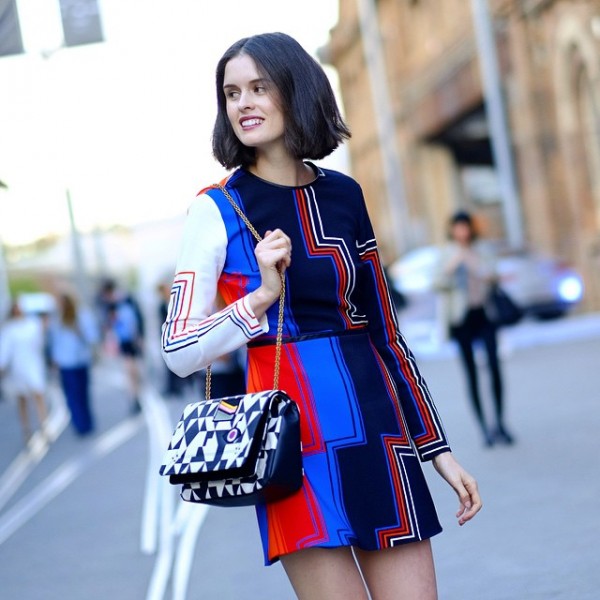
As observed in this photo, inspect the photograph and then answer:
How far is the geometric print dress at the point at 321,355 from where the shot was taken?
2.92 m

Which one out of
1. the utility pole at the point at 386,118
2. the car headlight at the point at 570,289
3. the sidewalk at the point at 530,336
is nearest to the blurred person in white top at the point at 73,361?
the sidewalk at the point at 530,336

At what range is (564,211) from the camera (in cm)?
2639

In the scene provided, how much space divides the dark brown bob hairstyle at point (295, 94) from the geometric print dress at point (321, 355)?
3.1 inches

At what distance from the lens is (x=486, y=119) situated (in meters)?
35.4

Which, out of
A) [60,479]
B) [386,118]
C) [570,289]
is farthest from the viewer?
[386,118]

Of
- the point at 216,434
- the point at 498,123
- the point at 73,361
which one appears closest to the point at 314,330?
the point at 216,434

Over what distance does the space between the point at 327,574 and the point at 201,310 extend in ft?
1.97

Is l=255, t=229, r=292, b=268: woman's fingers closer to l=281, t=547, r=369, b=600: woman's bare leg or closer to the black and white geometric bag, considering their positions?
the black and white geometric bag

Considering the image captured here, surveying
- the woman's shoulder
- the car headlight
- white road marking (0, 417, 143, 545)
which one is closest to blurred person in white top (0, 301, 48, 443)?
white road marking (0, 417, 143, 545)

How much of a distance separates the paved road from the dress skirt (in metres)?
2.94

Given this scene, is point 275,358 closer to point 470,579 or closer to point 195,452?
point 195,452

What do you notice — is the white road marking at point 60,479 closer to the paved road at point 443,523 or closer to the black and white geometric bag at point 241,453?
the paved road at point 443,523

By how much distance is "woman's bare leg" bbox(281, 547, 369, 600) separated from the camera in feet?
9.43

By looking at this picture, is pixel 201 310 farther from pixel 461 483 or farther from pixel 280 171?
pixel 461 483
